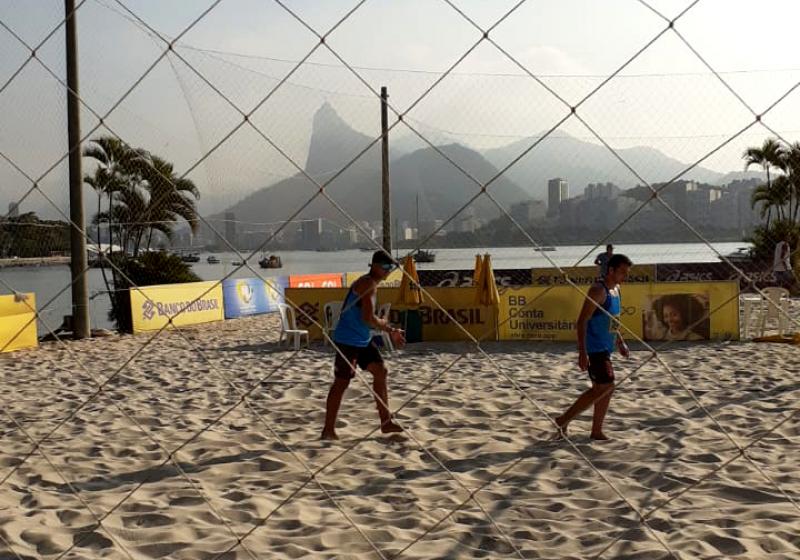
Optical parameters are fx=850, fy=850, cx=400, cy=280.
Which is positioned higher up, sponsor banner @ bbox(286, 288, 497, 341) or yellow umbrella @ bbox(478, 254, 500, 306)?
yellow umbrella @ bbox(478, 254, 500, 306)

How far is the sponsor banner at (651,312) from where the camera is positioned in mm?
9852

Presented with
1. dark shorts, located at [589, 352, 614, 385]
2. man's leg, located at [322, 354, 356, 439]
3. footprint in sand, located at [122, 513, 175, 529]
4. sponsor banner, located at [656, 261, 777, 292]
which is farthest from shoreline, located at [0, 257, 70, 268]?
sponsor banner, located at [656, 261, 777, 292]

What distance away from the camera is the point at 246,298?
16234 millimetres

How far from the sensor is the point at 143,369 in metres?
8.56

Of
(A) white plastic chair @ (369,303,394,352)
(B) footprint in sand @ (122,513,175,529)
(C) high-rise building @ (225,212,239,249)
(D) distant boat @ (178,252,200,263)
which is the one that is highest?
(C) high-rise building @ (225,212,239,249)

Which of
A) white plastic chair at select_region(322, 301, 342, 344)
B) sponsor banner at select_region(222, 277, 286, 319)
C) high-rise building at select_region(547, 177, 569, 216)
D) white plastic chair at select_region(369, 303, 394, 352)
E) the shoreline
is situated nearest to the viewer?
high-rise building at select_region(547, 177, 569, 216)

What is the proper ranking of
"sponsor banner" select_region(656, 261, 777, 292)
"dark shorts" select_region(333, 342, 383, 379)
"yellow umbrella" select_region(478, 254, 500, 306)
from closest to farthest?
"dark shorts" select_region(333, 342, 383, 379) < "yellow umbrella" select_region(478, 254, 500, 306) < "sponsor banner" select_region(656, 261, 777, 292)

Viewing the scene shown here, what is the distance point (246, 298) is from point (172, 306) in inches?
103

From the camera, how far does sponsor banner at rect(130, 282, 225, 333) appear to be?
507 inches

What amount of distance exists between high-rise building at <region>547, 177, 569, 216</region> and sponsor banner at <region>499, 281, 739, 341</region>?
3.41 m

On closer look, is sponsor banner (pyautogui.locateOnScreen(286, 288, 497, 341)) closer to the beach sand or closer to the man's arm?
the beach sand

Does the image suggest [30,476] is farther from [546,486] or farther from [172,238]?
[172,238]

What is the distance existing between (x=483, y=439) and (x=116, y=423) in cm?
258

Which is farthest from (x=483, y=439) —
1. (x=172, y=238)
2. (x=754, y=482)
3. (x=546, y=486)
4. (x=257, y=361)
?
(x=172, y=238)
